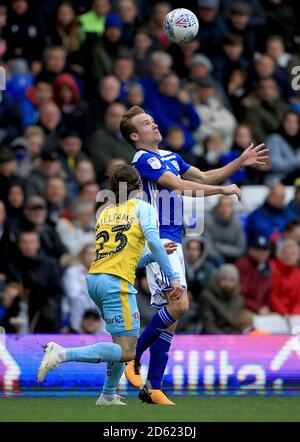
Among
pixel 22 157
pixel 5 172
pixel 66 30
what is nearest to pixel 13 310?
pixel 5 172

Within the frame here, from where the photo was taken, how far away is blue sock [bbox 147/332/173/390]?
11734 millimetres

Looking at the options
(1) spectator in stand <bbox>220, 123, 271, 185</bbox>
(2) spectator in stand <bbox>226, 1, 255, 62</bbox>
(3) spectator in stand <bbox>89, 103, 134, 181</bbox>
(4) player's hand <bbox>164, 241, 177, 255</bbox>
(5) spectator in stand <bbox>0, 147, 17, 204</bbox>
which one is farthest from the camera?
(2) spectator in stand <bbox>226, 1, 255, 62</bbox>

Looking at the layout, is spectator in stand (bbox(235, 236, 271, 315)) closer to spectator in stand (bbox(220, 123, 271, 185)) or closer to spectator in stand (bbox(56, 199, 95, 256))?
spectator in stand (bbox(56, 199, 95, 256))

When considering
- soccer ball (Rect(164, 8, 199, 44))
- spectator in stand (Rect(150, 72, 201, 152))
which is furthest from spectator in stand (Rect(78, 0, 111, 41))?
soccer ball (Rect(164, 8, 199, 44))

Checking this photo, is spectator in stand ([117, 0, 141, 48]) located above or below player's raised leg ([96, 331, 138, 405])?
above

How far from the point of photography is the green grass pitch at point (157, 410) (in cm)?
1008

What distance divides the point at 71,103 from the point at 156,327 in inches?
294

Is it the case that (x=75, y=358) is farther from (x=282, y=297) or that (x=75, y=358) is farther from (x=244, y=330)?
(x=282, y=297)

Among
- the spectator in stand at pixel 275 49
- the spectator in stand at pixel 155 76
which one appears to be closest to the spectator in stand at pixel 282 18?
the spectator in stand at pixel 275 49

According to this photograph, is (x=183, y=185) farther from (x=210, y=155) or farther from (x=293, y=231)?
(x=210, y=155)

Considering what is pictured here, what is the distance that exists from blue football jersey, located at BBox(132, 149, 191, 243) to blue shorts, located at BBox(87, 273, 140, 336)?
3.75 ft

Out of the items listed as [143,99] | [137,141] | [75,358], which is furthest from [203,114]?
[75,358]
